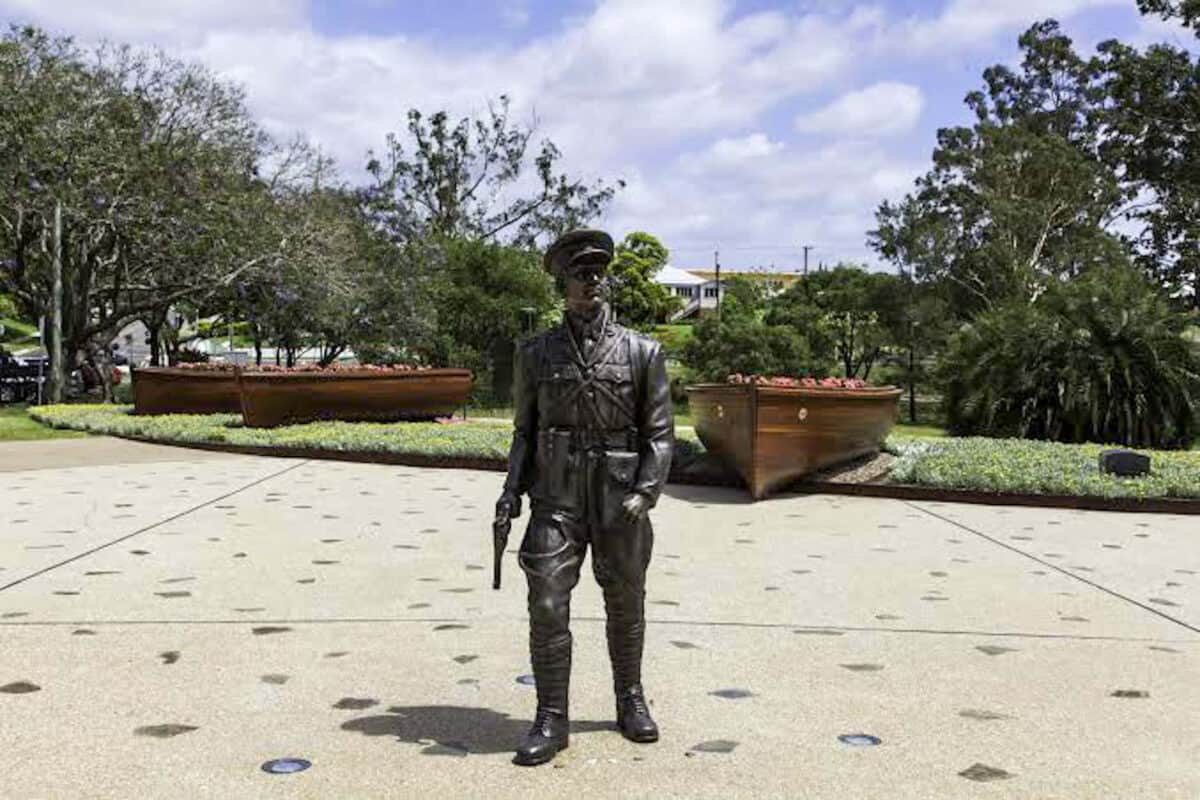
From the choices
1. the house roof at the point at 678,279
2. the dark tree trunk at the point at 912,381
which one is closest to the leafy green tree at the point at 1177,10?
the dark tree trunk at the point at 912,381

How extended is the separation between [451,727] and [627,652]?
0.70 m

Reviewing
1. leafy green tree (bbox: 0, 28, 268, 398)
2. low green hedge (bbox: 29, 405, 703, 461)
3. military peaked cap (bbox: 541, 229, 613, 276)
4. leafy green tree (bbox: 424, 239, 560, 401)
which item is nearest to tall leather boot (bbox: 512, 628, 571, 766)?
military peaked cap (bbox: 541, 229, 613, 276)

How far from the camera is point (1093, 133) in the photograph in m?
43.8

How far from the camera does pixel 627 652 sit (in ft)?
13.6

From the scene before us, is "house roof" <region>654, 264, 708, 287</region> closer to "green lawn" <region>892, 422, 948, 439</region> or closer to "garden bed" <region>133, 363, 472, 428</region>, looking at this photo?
"green lawn" <region>892, 422, 948, 439</region>

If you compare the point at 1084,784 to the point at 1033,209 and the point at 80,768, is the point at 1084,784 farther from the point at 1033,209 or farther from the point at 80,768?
the point at 1033,209

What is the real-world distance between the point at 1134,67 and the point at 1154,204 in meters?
5.87

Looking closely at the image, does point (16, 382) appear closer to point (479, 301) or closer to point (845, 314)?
point (479, 301)

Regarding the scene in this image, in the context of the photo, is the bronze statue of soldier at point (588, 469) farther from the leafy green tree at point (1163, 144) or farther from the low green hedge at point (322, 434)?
the leafy green tree at point (1163, 144)

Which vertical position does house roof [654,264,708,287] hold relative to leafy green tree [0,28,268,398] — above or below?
above

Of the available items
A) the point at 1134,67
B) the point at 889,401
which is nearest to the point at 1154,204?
the point at 1134,67

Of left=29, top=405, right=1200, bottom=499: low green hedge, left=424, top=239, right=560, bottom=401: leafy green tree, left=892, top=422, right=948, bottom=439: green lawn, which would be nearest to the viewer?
left=29, top=405, right=1200, bottom=499: low green hedge

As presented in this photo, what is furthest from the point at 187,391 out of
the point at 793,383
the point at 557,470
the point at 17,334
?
the point at 17,334

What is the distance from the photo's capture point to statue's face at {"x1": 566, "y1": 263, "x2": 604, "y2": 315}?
406 centimetres
